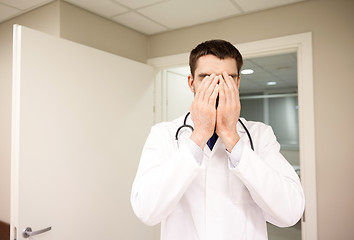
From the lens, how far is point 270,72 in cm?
459

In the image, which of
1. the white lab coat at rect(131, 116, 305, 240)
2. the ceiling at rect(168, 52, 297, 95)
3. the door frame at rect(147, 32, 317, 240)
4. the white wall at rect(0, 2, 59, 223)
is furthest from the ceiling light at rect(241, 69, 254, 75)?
the white lab coat at rect(131, 116, 305, 240)

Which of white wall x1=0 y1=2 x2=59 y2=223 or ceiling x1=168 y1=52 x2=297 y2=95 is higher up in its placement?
ceiling x1=168 y1=52 x2=297 y2=95

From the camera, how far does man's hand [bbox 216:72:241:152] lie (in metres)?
0.92

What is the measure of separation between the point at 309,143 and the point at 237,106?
1.19 meters

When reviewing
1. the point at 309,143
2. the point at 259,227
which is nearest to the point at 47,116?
the point at 259,227

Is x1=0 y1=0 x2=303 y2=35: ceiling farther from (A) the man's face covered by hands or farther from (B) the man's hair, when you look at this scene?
(A) the man's face covered by hands

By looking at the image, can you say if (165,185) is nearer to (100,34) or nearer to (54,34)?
(54,34)

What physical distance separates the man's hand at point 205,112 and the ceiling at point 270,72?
6.24 feet

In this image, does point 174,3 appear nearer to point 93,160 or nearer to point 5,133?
point 93,160

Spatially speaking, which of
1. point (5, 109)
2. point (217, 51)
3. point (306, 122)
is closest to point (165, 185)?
point (217, 51)

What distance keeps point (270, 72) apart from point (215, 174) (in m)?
3.95

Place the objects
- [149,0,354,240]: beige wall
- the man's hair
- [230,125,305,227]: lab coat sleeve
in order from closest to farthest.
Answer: [230,125,305,227]: lab coat sleeve < the man's hair < [149,0,354,240]: beige wall

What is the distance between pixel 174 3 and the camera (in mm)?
1903

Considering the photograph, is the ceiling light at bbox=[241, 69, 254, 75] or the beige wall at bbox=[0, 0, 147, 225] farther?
the ceiling light at bbox=[241, 69, 254, 75]
